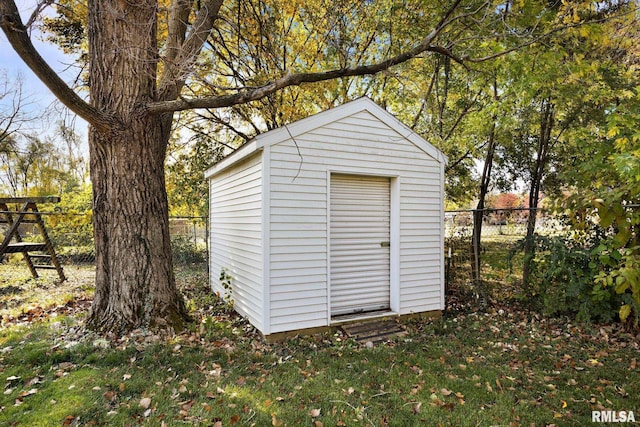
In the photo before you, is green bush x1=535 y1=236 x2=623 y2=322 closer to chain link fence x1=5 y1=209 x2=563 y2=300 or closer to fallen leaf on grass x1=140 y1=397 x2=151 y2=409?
chain link fence x1=5 y1=209 x2=563 y2=300

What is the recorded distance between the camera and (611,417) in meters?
2.67

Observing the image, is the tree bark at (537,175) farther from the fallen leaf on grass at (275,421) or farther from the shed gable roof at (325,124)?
the fallen leaf on grass at (275,421)

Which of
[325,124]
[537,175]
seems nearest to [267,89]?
[325,124]

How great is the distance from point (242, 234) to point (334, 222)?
1.42m

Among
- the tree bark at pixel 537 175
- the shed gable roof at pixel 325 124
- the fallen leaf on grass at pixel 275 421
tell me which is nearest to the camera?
the fallen leaf on grass at pixel 275 421

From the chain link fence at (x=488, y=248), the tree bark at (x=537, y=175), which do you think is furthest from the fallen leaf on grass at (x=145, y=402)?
the tree bark at (x=537, y=175)

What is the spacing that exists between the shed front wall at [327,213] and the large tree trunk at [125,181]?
1.49 meters

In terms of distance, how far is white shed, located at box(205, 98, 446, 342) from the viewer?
424 centimetres

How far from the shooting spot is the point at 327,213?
453cm

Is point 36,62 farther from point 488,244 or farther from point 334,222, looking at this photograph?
point 488,244

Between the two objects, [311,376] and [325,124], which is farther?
[325,124]

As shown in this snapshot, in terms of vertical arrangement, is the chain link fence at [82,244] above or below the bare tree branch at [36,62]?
below

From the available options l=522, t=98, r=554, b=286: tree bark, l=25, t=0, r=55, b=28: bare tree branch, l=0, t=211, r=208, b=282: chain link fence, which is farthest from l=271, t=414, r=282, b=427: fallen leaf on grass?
l=0, t=211, r=208, b=282: chain link fence

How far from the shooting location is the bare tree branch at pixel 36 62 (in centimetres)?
299
